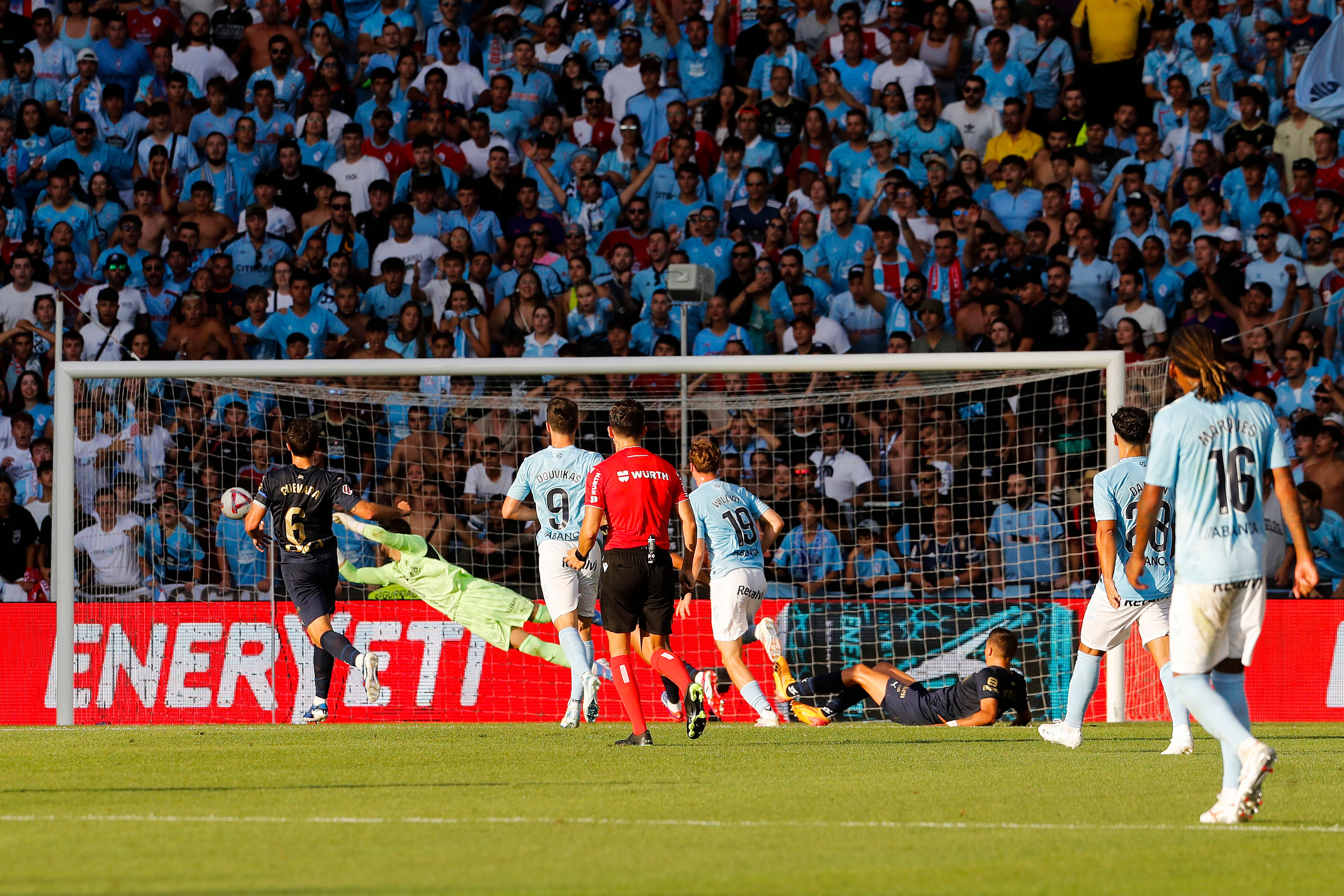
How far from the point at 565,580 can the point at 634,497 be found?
1.70 metres

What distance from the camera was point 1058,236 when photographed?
59.4ft

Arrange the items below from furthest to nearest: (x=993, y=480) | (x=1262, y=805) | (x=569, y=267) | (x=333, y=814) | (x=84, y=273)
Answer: (x=84, y=273) < (x=569, y=267) < (x=993, y=480) < (x=1262, y=805) < (x=333, y=814)

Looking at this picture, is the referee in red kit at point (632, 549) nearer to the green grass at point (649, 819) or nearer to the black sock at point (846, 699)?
the green grass at point (649, 819)

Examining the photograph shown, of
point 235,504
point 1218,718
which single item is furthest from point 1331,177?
point 1218,718

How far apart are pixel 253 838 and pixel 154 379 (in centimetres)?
1104

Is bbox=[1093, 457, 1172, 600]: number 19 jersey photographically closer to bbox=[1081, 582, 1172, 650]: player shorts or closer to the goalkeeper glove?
bbox=[1081, 582, 1172, 650]: player shorts

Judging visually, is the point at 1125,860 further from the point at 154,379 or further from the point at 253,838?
the point at 154,379

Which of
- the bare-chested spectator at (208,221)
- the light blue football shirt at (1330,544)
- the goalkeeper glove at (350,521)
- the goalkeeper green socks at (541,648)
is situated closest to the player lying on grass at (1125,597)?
the light blue football shirt at (1330,544)

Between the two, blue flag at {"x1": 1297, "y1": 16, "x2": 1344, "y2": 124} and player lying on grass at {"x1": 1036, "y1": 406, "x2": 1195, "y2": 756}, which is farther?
blue flag at {"x1": 1297, "y1": 16, "x2": 1344, "y2": 124}

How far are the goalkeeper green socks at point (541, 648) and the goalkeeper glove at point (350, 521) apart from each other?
176cm

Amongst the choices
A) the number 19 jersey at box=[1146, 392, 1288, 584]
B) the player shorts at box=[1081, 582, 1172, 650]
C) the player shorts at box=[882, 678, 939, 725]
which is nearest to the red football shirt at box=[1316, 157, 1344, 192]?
the player shorts at box=[882, 678, 939, 725]

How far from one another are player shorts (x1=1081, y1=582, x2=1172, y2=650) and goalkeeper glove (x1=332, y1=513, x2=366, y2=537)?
17.6 feet

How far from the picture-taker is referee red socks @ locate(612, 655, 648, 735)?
10.4 m

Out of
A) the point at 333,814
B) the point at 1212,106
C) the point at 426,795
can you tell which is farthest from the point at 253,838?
the point at 1212,106
